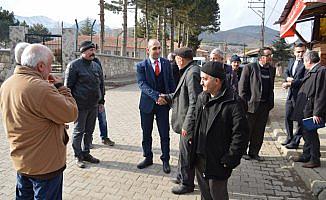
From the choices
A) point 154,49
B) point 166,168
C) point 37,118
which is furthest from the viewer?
point 166,168

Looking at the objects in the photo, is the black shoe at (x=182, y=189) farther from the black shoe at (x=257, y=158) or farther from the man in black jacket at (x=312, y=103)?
the man in black jacket at (x=312, y=103)

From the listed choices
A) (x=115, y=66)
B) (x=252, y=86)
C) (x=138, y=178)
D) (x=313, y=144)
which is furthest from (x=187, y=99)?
(x=115, y=66)

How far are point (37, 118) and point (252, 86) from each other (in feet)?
13.6

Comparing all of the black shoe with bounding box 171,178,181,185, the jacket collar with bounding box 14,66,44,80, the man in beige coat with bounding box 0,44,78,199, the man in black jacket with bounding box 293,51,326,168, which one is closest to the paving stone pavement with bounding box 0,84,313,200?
the black shoe with bounding box 171,178,181,185

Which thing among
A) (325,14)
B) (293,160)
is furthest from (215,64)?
(325,14)

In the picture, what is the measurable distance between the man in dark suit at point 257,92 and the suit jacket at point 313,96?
1.84ft

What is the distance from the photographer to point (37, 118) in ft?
8.46

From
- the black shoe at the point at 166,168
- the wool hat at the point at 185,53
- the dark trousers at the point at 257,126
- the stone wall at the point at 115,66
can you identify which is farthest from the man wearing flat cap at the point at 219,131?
the stone wall at the point at 115,66

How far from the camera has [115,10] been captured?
32938 mm

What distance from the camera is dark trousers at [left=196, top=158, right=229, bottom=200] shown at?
3150 millimetres

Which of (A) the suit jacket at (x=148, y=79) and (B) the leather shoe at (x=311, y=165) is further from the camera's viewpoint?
(B) the leather shoe at (x=311, y=165)

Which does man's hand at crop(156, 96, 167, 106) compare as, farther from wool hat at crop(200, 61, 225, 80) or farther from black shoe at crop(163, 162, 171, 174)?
wool hat at crop(200, 61, 225, 80)

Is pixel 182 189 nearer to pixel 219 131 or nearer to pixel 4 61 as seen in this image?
pixel 219 131

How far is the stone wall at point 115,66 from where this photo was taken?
1916cm
